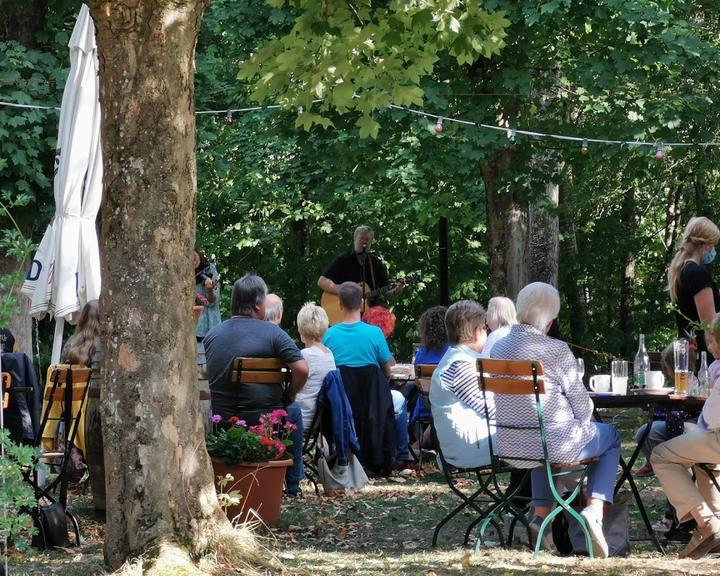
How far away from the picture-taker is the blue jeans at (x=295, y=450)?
28.1ft

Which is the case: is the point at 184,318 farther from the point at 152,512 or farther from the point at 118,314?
the point at 152,512

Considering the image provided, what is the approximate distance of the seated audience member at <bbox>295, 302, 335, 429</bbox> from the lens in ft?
30.3

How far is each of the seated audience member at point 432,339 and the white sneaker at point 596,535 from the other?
390 centimetres

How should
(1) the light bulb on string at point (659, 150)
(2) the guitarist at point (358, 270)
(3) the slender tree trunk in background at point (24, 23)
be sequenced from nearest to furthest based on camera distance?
(1) the light bulb on string at point (659, 150) < (2) the guitarist at point (358, 270) < (3) the slender tree trunk in background at point (24, 23)

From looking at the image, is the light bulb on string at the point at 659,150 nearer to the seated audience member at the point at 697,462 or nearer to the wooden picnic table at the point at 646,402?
the wooden picnic table at the point at 646,402

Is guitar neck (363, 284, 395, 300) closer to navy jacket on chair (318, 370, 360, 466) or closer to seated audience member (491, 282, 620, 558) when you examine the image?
navy jacket on chair (318, 370, 360, 466)

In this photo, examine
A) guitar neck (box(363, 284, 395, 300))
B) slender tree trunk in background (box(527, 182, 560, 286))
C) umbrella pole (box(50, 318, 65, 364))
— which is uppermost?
slender tree trunk in background (box(527, 182, 560, 286))

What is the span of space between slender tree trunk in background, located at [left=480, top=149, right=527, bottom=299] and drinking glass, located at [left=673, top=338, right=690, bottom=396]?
24.4ft

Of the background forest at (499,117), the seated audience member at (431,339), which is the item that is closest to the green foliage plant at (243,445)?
the background forest at (499,117)

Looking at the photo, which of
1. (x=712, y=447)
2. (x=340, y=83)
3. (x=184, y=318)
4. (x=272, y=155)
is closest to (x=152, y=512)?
(x=184, y=318)

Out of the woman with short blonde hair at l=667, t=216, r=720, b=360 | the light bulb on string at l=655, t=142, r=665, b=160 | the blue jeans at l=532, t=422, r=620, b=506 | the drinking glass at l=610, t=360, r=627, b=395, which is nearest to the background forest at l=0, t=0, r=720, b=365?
the light bulb on string at l=655, t=142, r=665, b=160

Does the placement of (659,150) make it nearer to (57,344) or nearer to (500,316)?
(500,316)

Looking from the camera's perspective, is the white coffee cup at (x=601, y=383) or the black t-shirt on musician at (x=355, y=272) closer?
the white coffee cup at (x=601, y=383)

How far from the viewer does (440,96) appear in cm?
1374
